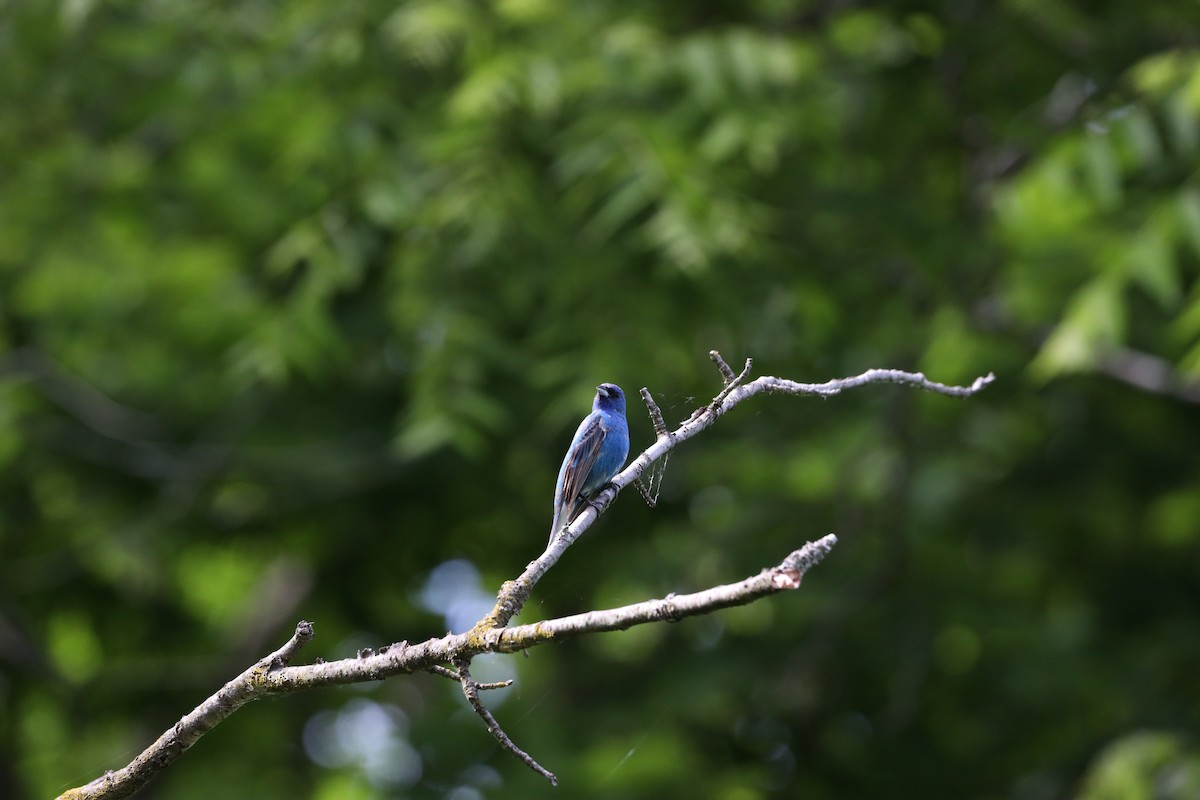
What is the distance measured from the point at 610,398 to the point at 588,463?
971 mm

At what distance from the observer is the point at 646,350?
6.35m

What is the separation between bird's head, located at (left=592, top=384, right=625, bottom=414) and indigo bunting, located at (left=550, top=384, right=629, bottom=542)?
447 millimetres

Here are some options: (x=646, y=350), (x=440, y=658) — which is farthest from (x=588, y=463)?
(x=646, y=350)

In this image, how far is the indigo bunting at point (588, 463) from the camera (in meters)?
3.48

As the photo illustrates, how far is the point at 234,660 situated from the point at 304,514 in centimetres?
196

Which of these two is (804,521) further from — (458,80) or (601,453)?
(601,453)

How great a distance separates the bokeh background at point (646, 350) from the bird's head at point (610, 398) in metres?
1.49

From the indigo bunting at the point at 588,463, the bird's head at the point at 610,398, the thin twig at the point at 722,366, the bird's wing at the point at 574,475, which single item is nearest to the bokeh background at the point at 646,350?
the bird's head at the point at 610,398

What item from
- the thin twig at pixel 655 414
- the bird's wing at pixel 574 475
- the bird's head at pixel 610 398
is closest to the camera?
the thin twig at pixel 655 414

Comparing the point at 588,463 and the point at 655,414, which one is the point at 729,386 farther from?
the point at 588,463

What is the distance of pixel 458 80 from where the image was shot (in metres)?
7.81

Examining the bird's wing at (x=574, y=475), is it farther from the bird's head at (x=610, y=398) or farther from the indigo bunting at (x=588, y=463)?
the bird's head at (x=610, y=398)

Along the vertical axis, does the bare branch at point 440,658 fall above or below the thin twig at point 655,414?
below

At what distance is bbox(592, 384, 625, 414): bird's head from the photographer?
4383 mm
